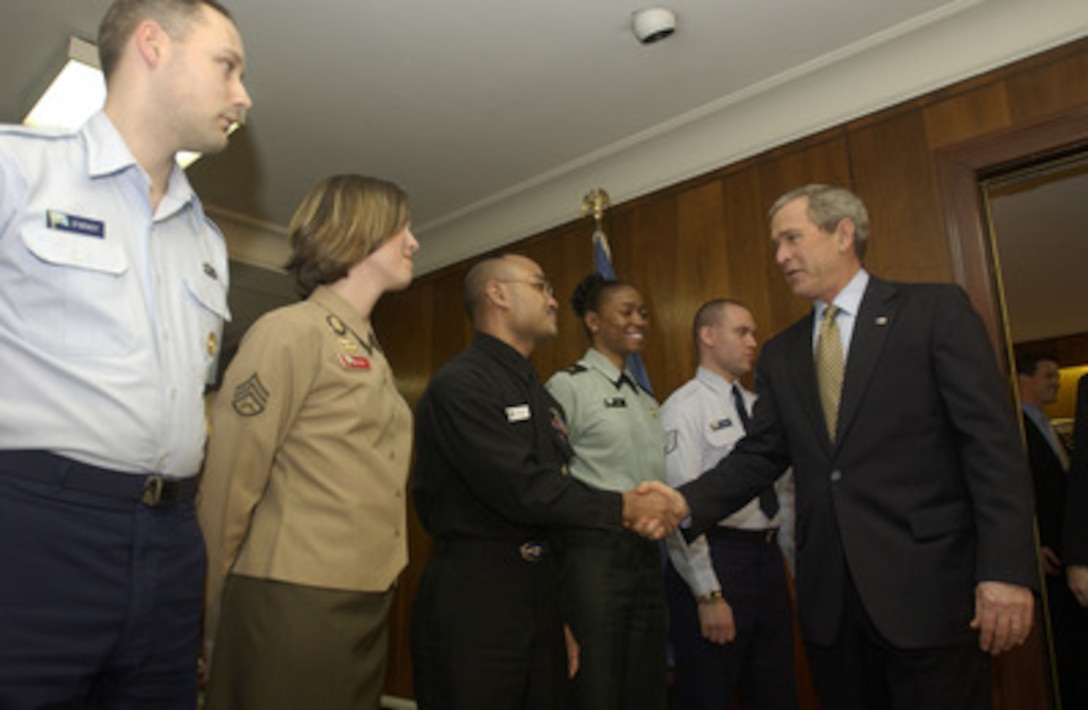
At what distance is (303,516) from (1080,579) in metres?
2.41

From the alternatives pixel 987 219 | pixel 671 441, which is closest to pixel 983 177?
pixel 987 219

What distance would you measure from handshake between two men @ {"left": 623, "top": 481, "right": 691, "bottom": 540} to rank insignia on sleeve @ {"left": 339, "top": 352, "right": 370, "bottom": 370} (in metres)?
0.88

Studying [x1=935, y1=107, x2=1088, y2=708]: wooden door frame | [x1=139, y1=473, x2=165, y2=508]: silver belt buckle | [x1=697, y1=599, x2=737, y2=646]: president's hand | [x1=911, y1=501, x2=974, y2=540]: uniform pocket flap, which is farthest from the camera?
[x1=935, y1=107, x2=1088, y2=708]: wooden door frame

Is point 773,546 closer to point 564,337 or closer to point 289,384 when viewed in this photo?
point 289,384

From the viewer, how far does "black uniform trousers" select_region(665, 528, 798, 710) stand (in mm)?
2420

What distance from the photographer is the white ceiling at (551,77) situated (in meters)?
3.04

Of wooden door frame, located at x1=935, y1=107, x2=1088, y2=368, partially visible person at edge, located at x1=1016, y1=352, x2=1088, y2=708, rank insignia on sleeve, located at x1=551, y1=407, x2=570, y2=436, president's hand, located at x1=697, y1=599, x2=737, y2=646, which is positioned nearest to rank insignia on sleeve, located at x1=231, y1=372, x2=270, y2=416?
rank insignia on sleeve, located at x1=551, y1=407, x2=570, y2=436

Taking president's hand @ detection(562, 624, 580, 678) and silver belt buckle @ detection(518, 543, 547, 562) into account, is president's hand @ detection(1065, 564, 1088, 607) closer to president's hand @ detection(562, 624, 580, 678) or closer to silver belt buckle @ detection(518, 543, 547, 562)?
president's hand @ detection(562, 624, 580, 678)

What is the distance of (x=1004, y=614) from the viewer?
1422mm

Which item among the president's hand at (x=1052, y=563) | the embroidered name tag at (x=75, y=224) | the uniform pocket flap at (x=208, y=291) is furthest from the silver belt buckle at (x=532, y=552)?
the president's hand at (x=1052, y=563)

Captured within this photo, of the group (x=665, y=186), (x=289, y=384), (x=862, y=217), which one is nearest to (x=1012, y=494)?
(x=862, y=217)

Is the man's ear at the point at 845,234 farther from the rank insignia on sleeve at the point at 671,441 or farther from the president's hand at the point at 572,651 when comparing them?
the president's hand at the point at 572,651

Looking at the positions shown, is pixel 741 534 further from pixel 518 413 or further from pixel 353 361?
pixel 353 361

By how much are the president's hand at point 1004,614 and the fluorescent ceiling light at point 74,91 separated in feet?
10.4
